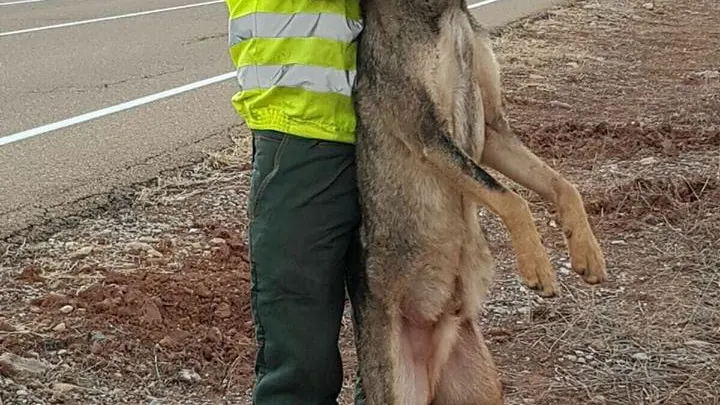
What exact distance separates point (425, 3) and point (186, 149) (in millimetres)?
4834

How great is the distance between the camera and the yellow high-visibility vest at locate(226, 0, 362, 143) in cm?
335

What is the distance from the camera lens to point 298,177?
3.46 meters

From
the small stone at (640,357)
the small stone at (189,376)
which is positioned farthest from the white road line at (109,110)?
the small stone at (640,357)

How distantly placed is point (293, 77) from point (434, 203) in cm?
66

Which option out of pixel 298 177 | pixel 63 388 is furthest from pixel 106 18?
pixel 298 177

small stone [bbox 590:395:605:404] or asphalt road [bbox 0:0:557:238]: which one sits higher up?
small stone [bbox 590:395:605:404]

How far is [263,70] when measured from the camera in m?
3.38

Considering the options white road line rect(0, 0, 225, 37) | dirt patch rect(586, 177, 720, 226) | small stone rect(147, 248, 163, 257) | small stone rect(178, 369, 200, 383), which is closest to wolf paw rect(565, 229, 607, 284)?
small stone rect(178, 369, 200, 383)

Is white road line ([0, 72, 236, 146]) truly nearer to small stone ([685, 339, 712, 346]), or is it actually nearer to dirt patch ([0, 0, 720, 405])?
dirt patch ([0, 0, 720, 405])

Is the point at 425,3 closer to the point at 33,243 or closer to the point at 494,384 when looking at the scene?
the point at 494,384

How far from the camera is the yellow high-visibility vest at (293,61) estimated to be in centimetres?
335

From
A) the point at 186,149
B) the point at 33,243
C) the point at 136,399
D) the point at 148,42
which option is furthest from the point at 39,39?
the point at 136,399

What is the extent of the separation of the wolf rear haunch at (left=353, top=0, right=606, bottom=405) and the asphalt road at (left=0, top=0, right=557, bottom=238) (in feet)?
10.3

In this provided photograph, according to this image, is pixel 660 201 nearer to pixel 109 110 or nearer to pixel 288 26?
pixel 288 26
